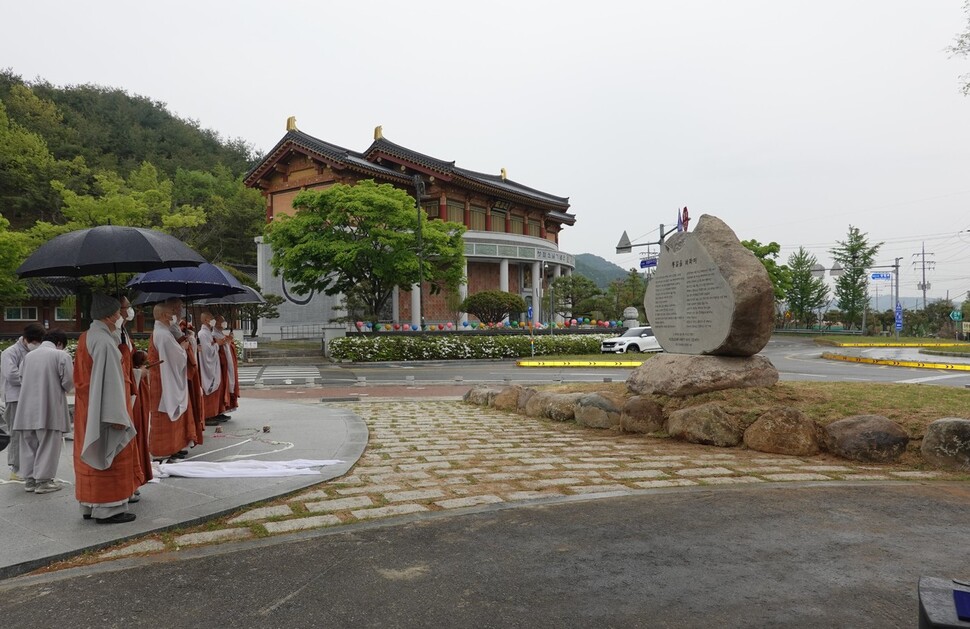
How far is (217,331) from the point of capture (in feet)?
33.3

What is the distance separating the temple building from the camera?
35.5m

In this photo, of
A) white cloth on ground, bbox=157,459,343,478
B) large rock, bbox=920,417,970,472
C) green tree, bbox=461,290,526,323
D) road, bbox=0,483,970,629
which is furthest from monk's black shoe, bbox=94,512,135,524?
green tree, bbox=461,290,526,323

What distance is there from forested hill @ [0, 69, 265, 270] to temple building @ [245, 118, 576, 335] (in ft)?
17.6

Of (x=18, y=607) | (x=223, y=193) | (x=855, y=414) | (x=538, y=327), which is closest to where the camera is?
(x=18, y=607)

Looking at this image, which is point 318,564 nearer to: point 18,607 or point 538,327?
point 18,607

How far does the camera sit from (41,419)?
230 inches

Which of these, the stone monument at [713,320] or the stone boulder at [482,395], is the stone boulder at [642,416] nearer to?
the stone monument at [713,320]

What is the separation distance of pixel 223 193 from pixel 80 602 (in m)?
55.2

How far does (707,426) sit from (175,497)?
20.2 ft

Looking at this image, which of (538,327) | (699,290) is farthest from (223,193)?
(699,290)

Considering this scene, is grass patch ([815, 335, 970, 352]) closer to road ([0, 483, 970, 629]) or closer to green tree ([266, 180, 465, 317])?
green tree ([266, 180, 465, 317])

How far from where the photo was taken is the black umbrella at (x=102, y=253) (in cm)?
560

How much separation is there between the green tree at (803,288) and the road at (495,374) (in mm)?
34678

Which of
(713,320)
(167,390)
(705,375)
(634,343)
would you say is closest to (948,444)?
(705,375)
